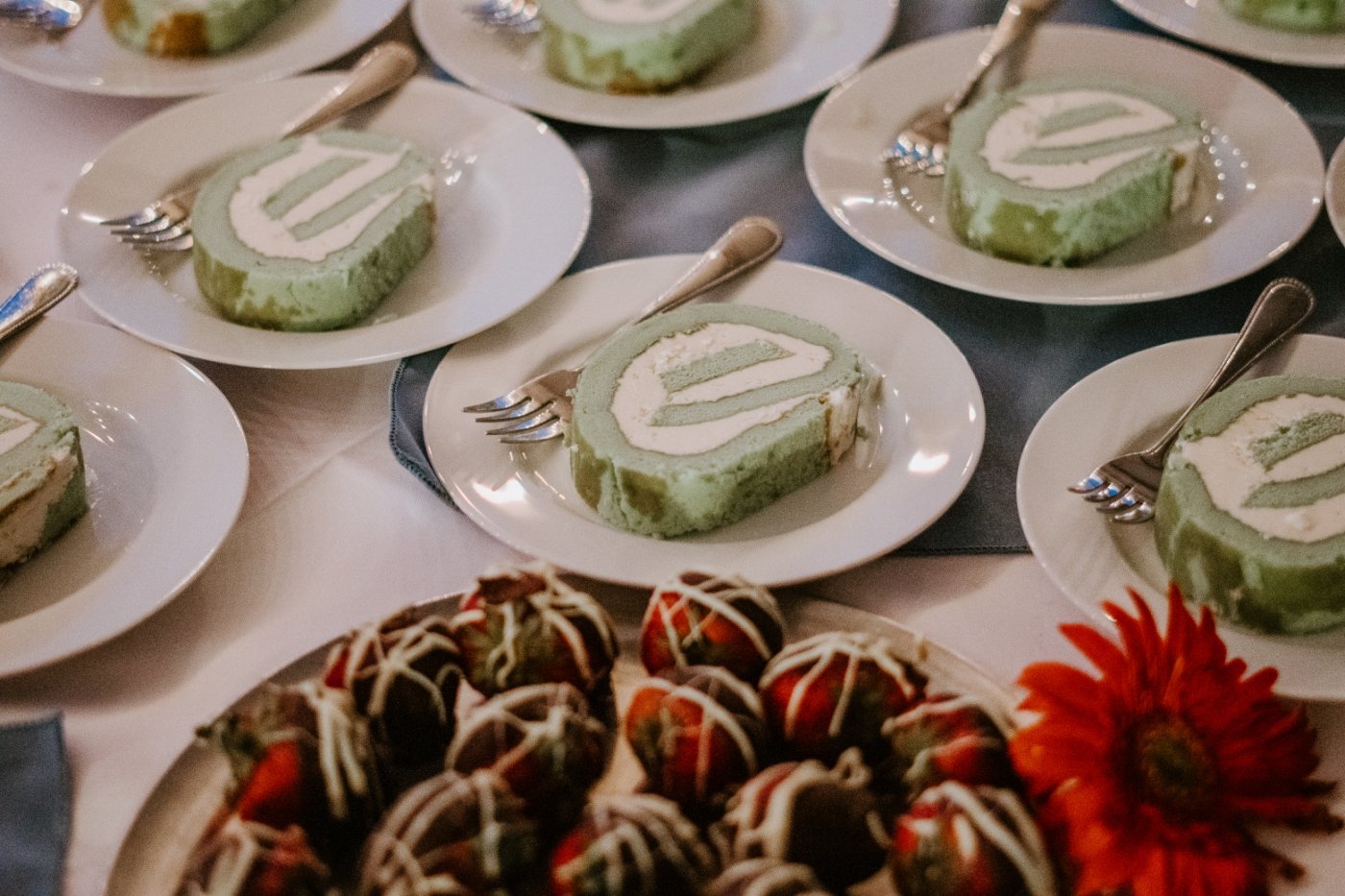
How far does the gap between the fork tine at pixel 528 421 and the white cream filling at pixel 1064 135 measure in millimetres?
534

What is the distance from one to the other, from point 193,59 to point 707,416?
0.90m

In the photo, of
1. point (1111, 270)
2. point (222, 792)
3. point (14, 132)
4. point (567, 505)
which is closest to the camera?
point (222, 792)

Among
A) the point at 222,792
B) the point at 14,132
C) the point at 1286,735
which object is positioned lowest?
the point at 1286,735

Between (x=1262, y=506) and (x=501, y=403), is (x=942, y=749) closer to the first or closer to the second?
(x=1262, y=506)

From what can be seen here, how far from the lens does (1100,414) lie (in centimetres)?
105

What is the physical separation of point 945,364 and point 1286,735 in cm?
43

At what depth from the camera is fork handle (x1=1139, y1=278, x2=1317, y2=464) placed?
1047 mm

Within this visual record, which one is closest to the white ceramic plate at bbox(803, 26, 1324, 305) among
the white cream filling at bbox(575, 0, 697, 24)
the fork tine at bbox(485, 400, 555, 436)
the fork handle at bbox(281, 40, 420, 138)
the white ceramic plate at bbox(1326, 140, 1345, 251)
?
the white ceramic plate at bbox(1326, 140, 1345, 251)

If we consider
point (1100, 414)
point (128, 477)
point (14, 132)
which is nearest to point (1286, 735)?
point (1100, 414)

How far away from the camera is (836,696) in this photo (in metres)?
0.75

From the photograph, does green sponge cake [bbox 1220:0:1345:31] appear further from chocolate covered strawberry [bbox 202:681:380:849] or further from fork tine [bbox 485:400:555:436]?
chocolate covered strawberry [bbox 202:681:380:849]

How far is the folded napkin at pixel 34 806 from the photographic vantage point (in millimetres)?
Result: 787

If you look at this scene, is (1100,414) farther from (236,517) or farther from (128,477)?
(128,477)

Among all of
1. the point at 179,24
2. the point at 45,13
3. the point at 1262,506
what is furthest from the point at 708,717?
the point at 45,13
